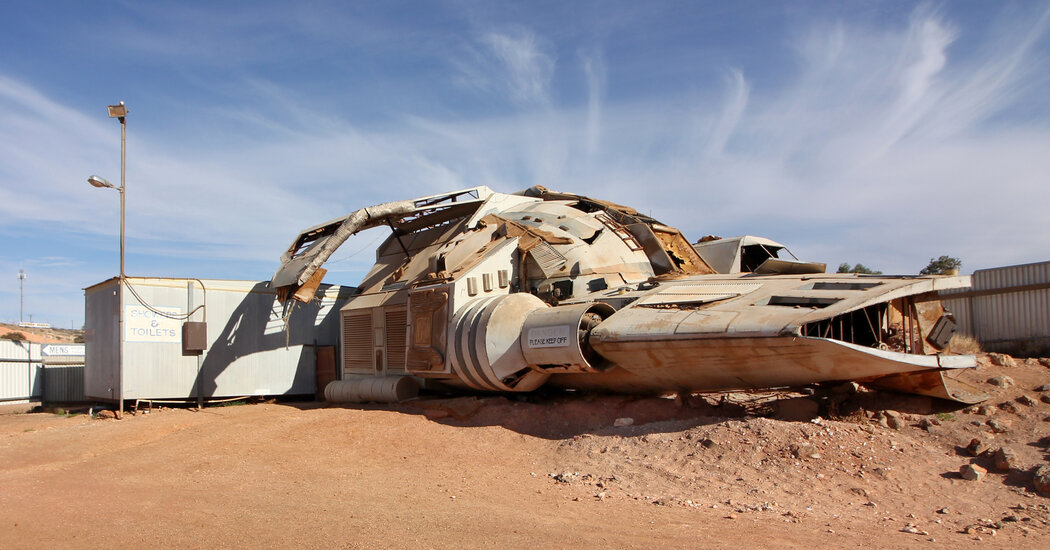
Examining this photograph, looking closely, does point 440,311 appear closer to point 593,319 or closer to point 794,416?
point 593,319

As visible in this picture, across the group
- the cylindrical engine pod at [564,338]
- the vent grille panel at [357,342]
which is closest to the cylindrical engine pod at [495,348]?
the cylindrical engine pod at [564,338]

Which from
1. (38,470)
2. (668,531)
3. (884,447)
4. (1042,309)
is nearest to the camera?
(668,531)

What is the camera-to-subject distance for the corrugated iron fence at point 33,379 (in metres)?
24.2

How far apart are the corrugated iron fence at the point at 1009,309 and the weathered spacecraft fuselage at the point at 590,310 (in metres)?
7.05

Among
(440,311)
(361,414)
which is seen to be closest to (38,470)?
(361,414)

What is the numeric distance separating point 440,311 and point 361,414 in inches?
97.6

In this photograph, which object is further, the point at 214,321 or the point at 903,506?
the point at 214,321

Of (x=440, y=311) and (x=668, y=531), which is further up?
(x=440, y=311)

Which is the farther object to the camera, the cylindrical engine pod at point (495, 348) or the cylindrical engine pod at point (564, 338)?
the cylindrical engine pod at point (495, 348)

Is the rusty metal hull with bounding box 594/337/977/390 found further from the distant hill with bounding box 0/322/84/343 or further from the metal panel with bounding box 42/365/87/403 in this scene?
the distant hill with bounding box 0/322/84/343

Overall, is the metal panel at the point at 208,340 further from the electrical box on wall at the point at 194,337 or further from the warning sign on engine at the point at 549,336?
the warning sign on engine at the point at 549,336

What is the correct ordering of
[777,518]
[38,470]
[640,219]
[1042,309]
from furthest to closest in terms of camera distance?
[1042,309], [640,219], [38,470], [777,518]

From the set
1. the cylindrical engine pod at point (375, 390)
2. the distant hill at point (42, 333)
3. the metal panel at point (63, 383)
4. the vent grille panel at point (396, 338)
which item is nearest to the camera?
the cylindrical engine pod at point (375, 390)

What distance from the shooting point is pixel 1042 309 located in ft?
63.3
